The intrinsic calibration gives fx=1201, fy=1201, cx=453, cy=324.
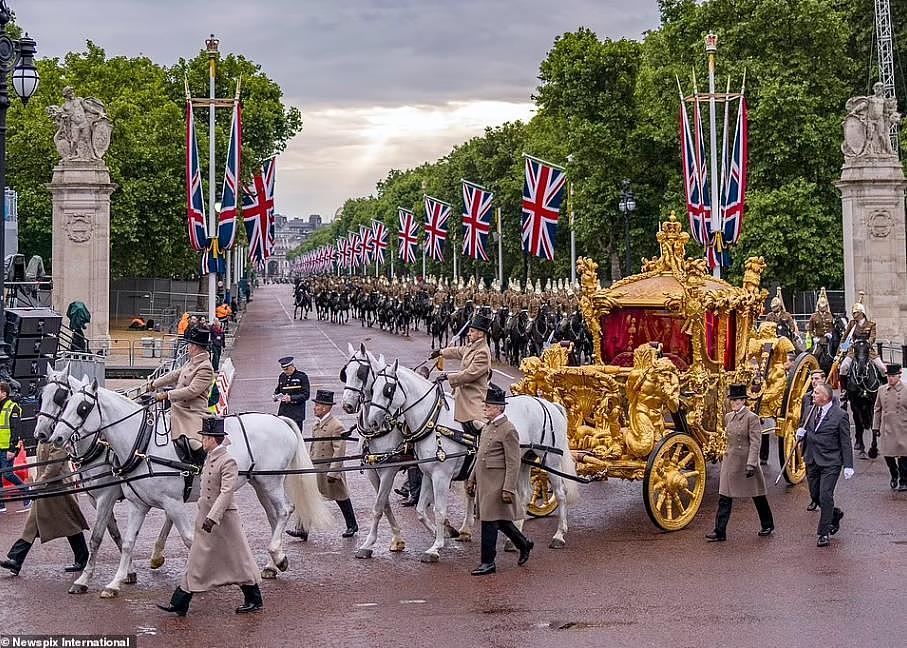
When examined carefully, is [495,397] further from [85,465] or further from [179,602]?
[85,465]

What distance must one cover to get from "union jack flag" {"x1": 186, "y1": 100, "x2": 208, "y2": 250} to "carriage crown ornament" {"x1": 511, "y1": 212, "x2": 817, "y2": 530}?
17.3 meters

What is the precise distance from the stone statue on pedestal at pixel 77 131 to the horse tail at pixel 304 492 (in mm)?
23950

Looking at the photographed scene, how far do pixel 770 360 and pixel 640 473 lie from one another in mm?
3844

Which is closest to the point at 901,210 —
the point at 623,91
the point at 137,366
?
the point at 623,91

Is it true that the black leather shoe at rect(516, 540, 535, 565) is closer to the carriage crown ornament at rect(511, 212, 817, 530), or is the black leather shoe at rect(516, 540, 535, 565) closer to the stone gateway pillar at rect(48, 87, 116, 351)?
the carriage crown ornament at rect(511, 212, 817, 530)

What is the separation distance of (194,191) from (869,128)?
18990mm

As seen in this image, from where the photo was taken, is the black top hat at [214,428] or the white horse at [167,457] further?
the white horse at [167,457]

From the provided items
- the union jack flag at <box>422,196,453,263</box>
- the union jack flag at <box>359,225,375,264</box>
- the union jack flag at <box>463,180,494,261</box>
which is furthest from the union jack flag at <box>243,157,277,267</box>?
the union jack flag at <box>359,225,375,264</box>

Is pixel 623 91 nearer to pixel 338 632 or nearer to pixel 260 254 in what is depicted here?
pixel 260 254

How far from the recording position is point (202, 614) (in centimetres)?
953

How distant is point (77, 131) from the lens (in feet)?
108

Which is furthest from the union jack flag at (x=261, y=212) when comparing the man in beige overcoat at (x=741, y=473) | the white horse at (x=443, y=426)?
the man in beige overcoat at (x=741, y=473)

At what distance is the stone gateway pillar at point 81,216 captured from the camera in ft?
107

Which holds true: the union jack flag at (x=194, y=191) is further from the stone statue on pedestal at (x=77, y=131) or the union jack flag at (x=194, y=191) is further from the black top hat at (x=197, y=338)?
the black top hat at (x=197, y=338)
